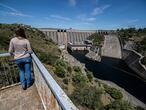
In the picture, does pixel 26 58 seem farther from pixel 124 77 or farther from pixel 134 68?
pixel 134 68

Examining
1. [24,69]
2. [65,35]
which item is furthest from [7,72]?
[65,35]

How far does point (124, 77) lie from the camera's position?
25781 millimetres

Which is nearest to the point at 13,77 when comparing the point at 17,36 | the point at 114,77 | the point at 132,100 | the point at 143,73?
the point at 17,36

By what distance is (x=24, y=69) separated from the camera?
10.6 ft

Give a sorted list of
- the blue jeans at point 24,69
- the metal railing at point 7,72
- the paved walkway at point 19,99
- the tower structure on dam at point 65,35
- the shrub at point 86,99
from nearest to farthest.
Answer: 1. the paved walkway at point 19,99
2. the blue jeans at point 24,69
3. the metal railing at point 7,72
4. the shrub at point 86,99
5. the tower structure on dam at point 65,35

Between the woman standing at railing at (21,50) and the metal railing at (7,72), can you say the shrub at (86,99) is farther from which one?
the woman standing at railing at (21,50)

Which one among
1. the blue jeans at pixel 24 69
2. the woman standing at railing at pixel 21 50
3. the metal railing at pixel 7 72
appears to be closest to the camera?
the woman standing at railing at pixel 21 50

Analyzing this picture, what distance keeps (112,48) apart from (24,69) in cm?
4749

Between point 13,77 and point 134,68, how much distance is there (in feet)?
103

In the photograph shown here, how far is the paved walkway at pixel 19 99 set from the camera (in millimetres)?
2695

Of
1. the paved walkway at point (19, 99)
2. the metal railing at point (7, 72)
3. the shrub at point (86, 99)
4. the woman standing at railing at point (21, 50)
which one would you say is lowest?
the shrub at point (86, 99)

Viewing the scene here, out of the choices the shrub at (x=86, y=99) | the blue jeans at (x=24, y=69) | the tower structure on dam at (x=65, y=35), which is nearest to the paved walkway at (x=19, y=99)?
the blue jeans at (x=24, y=69)

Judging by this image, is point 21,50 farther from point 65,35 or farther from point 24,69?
point 65,35

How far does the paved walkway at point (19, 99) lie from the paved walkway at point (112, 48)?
144 ft
